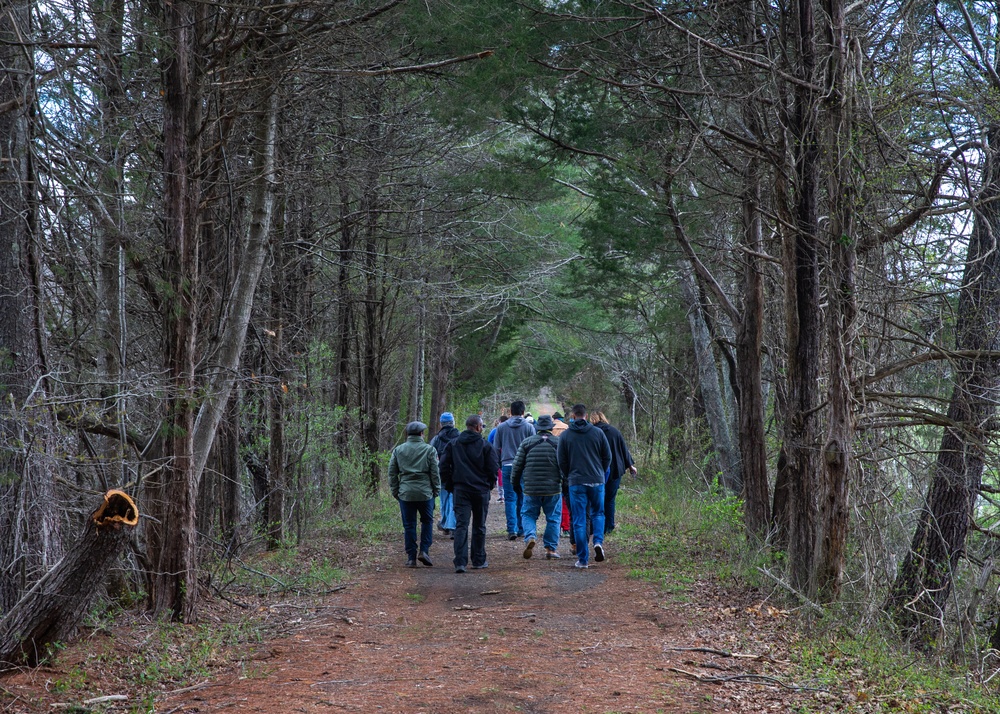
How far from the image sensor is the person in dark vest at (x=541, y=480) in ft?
37.8

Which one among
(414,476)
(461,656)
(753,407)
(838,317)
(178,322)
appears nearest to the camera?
(461,656)

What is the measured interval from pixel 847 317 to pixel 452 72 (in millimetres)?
5368

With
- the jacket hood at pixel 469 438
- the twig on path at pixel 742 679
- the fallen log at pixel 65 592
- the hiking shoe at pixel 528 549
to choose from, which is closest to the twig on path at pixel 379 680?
the fallen log at pixel 65 592

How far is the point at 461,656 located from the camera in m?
6.88

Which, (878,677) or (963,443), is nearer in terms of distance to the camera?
(878,677)

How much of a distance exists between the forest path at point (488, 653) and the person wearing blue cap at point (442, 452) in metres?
2.92

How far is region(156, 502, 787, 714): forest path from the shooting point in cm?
566

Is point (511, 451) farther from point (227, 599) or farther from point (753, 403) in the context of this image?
point (227, 599)

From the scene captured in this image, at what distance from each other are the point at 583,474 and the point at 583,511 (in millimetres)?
520

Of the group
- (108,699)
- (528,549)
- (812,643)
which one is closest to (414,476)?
(528,549)

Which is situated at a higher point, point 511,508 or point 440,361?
point 440,361

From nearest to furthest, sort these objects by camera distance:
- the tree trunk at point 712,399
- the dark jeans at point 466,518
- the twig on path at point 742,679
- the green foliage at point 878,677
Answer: the green foliage at point 878,677 → the twig on path at point 742,679 → the dark jeans at point 466,518 → the tree trunk at point 712,399

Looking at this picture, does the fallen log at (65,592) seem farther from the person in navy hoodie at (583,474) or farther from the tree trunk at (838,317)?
the person in navy hoodie at (583,474)

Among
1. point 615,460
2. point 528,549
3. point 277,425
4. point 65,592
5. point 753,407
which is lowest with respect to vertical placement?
point 528,549
